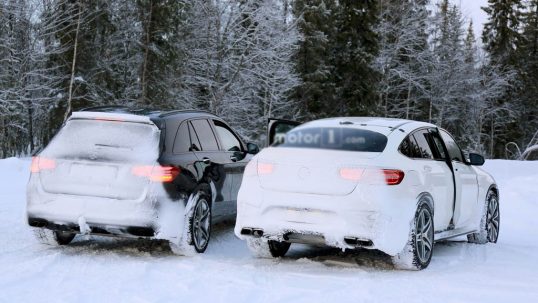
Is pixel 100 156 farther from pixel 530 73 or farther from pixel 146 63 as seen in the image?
pixel 530 73

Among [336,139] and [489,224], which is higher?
[336,139]

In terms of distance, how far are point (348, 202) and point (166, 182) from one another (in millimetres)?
1964

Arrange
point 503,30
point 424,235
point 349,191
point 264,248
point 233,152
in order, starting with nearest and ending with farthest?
point 349,191 < point 424,235 < point 264,248 < point 233,152 < point 503,30

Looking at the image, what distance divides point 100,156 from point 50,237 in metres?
1.39

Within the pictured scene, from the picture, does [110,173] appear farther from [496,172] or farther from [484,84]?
[484,84]

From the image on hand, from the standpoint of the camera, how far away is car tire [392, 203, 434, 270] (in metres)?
7.11

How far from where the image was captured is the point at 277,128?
25.0 feet

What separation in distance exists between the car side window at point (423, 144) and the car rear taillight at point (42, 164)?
12.8 ft

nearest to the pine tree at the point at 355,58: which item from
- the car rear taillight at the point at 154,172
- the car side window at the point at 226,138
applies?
the car side window at the point at 226,138

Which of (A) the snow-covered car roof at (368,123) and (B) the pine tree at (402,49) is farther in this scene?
(B) the pine tree at (402,49)

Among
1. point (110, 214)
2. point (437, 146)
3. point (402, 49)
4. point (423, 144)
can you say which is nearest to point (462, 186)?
point (437, 146)

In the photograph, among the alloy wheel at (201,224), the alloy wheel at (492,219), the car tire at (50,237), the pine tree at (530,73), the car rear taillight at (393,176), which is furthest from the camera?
the pine tree at (530,73)

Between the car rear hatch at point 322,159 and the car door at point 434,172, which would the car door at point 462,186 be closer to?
the car door at point 434,172

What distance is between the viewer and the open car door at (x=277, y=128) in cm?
759
